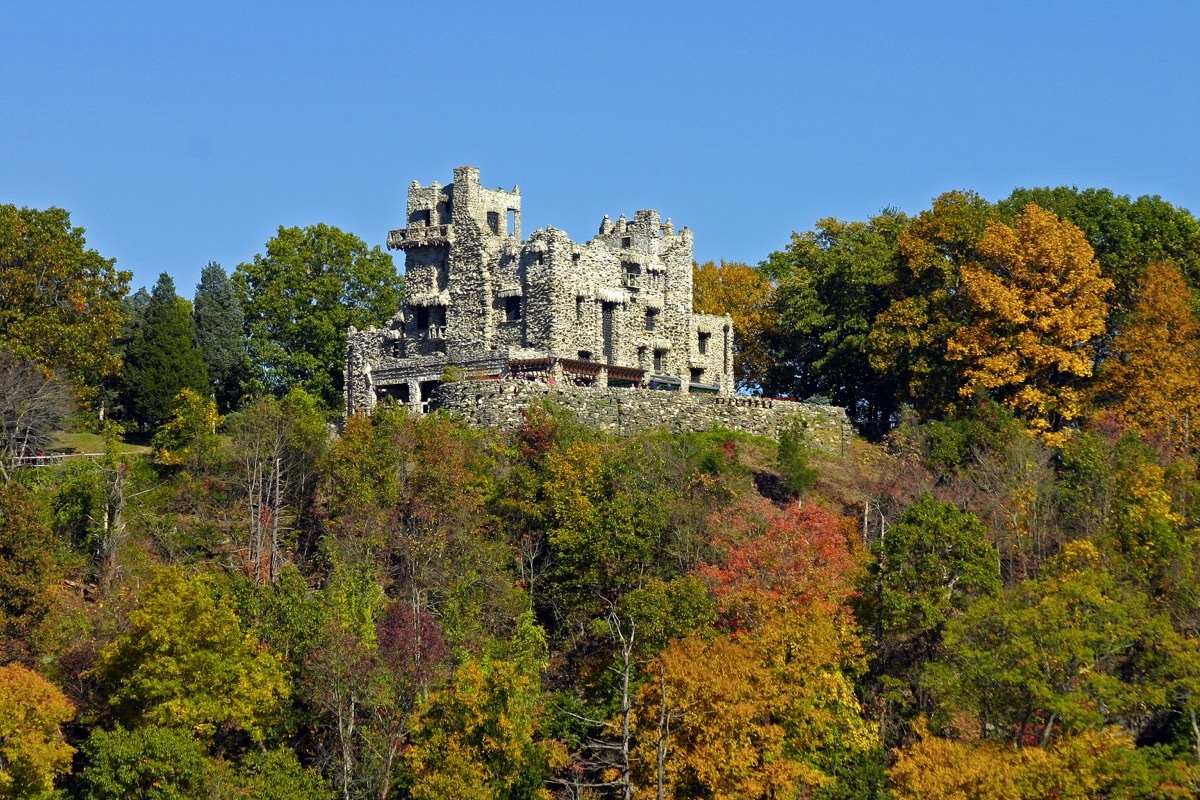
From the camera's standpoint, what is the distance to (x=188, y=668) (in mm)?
58875

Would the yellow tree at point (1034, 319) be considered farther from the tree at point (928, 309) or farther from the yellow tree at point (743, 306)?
the yellow tree at point (743, 306)

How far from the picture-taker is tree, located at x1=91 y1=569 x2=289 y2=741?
5862 cm

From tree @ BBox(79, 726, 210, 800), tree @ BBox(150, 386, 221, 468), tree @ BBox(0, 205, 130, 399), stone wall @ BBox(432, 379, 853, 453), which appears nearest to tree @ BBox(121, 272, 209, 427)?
tree @ BBox(0, 205, 130, 399)

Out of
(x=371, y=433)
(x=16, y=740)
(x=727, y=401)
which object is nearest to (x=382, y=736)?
(x=16, y=740)

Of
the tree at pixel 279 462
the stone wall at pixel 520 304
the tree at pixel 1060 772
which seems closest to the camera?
the tree at pixel 1060 772

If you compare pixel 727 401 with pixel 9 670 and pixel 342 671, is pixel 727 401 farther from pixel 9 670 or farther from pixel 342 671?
pixel 9 670

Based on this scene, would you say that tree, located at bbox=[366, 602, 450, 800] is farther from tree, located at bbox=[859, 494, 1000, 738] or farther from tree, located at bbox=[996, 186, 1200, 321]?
tree, located at bbox=[996, 186, 1200, 321]

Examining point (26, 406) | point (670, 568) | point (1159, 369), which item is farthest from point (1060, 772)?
point (26, 406)

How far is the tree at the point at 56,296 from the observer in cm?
7919

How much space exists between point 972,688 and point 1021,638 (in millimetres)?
1939

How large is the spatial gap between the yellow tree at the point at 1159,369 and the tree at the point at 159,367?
38.8 meters

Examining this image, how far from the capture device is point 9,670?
5881 cm

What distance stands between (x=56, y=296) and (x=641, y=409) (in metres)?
23.5

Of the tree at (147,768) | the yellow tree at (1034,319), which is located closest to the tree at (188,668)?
the tree at (147,768)
